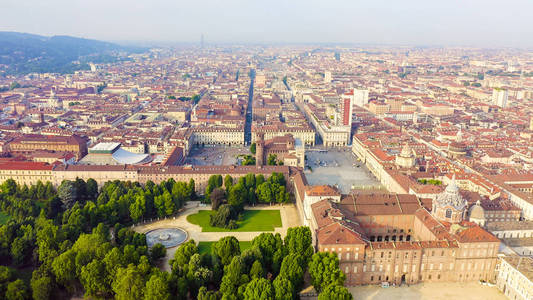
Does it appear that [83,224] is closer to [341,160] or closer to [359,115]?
[341,160]

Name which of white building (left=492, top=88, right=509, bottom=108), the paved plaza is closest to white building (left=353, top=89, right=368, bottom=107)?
white building (left=492, top=88, right=509, bottom=108)

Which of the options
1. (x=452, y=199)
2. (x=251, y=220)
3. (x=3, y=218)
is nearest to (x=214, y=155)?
(x=251, y=220)

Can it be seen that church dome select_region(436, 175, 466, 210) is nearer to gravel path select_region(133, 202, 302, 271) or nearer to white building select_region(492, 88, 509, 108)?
gravel path select_region(133, 202, 302, 271)

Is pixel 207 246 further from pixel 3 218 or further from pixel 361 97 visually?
pixel 361 97

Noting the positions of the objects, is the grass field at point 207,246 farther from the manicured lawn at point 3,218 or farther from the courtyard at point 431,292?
the manicured lawn at point 3,218

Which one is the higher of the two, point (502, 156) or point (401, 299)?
point (502, 156)

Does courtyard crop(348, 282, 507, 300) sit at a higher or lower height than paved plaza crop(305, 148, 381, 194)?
lower

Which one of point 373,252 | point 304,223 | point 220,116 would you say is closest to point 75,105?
point 220,116
